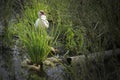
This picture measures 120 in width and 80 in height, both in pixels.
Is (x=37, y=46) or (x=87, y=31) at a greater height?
(x=87, y=31)

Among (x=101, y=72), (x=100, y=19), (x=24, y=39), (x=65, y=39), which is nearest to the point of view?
(x=100, y=19)

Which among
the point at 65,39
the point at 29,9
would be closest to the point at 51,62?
the point at 65,39

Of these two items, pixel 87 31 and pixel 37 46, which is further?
pixel 37 46

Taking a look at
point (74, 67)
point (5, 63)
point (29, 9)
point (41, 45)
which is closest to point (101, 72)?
point (74, 67)

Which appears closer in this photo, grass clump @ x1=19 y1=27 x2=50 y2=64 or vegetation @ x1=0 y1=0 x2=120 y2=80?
vegetation @ x1=0 y1=0 x2=120 y2=80

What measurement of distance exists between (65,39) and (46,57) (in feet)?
4.11

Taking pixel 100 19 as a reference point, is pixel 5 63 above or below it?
below

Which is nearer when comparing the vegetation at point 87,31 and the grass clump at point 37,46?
the vegetation at point 87,31

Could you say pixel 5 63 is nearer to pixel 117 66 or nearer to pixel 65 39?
pixel 65 39

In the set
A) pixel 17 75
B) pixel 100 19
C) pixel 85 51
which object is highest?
pixel 100 19

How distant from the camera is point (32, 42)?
689 cm

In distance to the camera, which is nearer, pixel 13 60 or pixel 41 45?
pixel 41 45

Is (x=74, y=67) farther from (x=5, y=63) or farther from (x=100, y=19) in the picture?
(x=5, y=63)

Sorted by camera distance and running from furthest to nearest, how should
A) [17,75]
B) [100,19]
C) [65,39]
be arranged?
[65,39]
[17,75]
[100,19]
